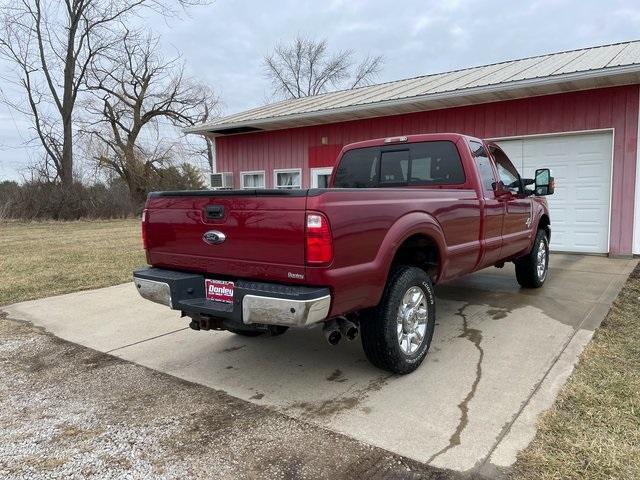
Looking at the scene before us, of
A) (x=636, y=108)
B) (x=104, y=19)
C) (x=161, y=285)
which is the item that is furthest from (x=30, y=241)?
(x=104, y=19)

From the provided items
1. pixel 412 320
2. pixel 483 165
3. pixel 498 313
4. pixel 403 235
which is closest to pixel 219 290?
pixel 403 235

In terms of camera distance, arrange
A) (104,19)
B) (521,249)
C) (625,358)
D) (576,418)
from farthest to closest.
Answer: (104,19) < (521,249) < (625,358) < (576,418)

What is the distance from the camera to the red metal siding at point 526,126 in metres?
Answer: 8.96

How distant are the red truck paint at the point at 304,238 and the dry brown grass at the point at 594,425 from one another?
127cm

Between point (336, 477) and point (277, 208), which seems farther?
point (277, 208)

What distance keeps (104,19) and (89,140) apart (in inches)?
298

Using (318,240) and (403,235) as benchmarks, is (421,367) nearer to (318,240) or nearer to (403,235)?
(403,235)

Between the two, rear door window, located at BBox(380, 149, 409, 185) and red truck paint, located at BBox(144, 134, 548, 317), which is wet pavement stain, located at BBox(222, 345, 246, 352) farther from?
rear door window, located at BBox(380, 149, 409, 185)

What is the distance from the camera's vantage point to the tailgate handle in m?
3.30

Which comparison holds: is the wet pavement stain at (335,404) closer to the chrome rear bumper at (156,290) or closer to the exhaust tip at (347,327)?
the exhaust tip at (347,327)

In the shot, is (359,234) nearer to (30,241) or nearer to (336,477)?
(336,477)

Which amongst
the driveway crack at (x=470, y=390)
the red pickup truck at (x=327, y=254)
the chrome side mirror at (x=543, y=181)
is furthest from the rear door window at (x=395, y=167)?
the chrome side mirror at (x=543, y=181)

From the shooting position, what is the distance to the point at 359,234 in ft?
10.2

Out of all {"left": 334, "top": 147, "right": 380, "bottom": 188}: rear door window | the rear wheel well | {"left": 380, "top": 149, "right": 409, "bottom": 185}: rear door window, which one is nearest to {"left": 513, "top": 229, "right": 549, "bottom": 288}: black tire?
{"left": 380, "top": 149, "right": 409, "bottom": 185}: rear door window
